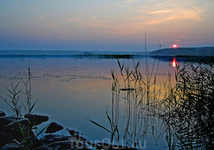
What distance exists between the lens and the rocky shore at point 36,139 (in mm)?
3033

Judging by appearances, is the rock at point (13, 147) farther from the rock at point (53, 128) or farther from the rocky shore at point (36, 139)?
the rock at point (53, 128)

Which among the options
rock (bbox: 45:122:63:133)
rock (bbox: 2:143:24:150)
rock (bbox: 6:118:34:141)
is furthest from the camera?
rock (bbox: 45:122:63:133)

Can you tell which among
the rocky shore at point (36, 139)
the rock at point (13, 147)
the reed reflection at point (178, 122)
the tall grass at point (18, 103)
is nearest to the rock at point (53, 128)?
the rocky shore at point (36, 139)

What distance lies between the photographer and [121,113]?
5.03 meters

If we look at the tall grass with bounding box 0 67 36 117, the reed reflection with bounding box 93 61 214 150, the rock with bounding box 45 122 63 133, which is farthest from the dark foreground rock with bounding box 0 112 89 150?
the reed reflection with bounding box 93 61 214 150

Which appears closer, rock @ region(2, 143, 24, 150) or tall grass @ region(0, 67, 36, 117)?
rock @ region(2, 143, 24, 150)

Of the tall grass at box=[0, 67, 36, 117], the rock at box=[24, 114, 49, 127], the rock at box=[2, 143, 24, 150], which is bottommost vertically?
the rock at box=[24, 114, 49, 127]

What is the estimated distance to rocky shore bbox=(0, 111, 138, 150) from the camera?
3.03 m

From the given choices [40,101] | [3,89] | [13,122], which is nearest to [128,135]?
[13,122]

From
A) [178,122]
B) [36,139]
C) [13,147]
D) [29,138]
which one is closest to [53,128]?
[36,139]

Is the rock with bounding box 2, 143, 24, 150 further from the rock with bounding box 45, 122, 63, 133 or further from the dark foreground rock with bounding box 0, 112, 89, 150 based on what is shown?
the rock with bounding box 45, 122, 63, 133

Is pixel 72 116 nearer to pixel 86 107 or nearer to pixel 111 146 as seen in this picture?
pixel 86 107

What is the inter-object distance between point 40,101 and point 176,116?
4.26 meters

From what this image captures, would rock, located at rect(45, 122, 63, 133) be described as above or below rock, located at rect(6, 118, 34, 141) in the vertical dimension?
below
